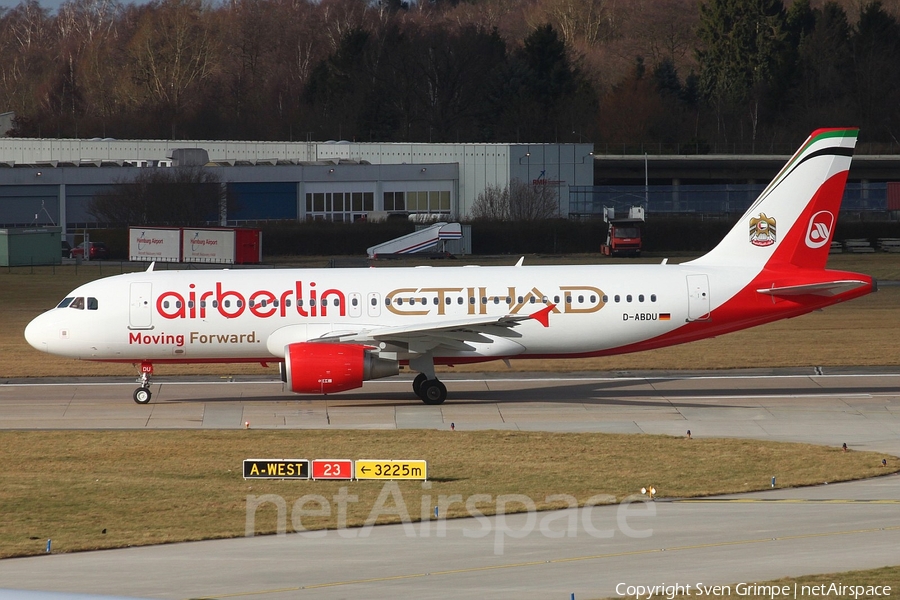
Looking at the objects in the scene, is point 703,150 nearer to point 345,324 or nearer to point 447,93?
point 447,93

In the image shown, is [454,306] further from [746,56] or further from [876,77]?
[876,77]

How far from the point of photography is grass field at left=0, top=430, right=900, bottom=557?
683 inches

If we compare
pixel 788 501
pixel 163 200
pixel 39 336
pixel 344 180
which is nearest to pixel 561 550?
pixel 788 501

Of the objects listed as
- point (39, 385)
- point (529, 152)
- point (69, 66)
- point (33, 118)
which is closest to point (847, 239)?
point (529, 152)

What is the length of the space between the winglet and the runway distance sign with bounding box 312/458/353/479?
34.4ft

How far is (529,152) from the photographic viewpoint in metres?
100

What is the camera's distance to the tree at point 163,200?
93.9 m

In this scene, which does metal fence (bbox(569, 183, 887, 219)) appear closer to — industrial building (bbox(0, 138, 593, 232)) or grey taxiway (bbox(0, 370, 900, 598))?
industrial building (bbox(0, 138, 593, 232))

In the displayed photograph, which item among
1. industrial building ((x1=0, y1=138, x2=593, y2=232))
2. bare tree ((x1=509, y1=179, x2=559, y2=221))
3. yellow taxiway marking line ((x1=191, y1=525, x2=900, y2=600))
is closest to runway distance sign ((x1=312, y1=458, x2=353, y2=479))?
yellow taxiway marking line ((x1=191, y1=525, x2=900, y2=600))

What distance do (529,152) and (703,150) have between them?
103 ft

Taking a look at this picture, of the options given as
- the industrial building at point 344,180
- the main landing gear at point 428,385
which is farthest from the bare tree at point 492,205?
the main landing gear at point 428,385

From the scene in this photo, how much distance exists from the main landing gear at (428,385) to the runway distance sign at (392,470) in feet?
31.0

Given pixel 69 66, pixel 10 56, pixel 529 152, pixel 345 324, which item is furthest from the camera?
pixel 10 56

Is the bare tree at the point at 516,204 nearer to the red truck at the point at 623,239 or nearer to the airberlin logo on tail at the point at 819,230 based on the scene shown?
the red truck at the point at 623,239
